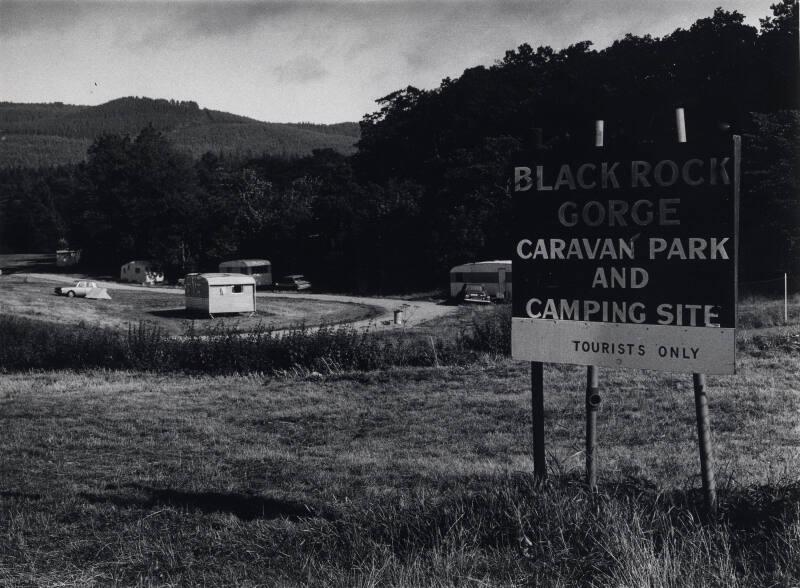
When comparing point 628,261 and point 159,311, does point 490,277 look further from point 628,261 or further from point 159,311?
point 628,261

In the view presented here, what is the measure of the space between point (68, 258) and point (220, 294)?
2197 inches

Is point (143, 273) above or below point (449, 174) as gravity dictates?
below

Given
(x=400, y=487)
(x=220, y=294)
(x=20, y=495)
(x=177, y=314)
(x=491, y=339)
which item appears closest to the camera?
(x=20, y=495)

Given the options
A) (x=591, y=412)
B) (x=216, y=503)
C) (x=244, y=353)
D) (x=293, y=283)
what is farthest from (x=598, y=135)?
(x=293, y=283)

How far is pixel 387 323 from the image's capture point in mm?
35375

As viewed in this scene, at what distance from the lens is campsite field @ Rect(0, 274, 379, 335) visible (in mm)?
37125

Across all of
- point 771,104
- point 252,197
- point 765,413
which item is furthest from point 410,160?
point 765,413

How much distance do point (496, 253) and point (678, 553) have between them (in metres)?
50.7

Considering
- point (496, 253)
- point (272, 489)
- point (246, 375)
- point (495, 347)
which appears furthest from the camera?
point (496, 253)

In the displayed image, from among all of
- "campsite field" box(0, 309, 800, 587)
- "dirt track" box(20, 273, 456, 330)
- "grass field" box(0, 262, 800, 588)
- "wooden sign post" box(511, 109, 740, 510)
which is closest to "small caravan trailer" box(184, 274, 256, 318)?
"dirt track" box(20, 273, 456, 330)

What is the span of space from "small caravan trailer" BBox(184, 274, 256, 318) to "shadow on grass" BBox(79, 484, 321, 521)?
115ft

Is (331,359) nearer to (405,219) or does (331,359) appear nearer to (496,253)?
(496,253)

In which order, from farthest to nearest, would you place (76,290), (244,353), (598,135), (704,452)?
1. (76,290)
2. (244,353)
3. (598,135)
4. (704,452)

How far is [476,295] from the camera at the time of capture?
4484cm
